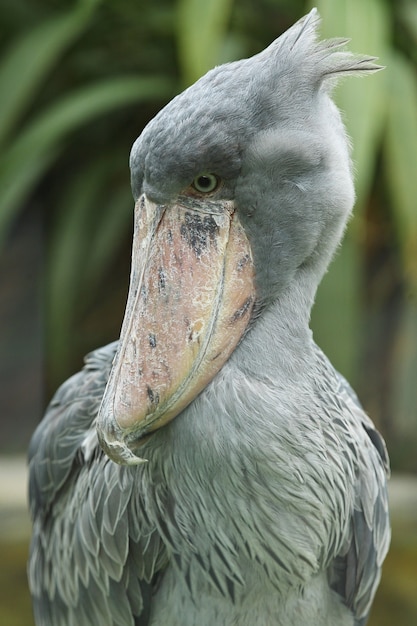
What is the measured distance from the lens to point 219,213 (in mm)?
1829

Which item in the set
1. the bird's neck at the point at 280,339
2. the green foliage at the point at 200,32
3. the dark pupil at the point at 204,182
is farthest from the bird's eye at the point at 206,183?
the green foliage at the point at 200,32

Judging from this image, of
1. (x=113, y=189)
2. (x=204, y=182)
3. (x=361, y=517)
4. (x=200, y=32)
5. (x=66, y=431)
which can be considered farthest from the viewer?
(x=113, y=189)

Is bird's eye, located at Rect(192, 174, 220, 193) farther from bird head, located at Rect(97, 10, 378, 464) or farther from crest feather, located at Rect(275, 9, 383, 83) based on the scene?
crest feather, located at Rect(275, 9, 383, 83)

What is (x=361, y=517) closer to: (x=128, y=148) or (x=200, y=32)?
(x=200, y=32)

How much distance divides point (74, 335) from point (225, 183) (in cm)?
354

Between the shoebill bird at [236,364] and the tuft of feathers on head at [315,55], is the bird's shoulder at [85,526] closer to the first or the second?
the shoebill bird at [236,364]

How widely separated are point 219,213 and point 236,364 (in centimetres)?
27

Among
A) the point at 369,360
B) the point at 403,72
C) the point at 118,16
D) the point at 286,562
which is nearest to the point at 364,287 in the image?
the point at 369,360

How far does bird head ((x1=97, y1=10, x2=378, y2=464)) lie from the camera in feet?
5.73

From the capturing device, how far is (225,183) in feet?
5.97

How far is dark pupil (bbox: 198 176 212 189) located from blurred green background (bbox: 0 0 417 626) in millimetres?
2454

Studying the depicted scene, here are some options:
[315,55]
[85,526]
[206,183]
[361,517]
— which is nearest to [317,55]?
[315,55]

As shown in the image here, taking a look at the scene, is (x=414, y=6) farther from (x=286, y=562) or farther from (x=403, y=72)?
(x=286, y=562)

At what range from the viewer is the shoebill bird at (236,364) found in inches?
69.6
